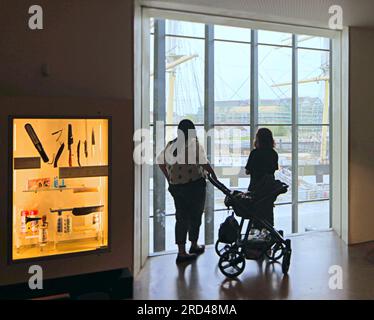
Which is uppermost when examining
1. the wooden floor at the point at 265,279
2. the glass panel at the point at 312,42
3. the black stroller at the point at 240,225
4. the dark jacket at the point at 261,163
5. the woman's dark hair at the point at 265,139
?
the glass panel at the point at 312,42

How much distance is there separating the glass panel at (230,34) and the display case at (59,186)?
11.6 feet

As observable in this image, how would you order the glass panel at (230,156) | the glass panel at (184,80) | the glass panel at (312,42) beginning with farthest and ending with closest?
the glass panel at (312,42) → the glass panel at (230,156) → the glass panel at (184,80)

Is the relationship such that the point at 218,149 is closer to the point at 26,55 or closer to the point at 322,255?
the point at 322,255

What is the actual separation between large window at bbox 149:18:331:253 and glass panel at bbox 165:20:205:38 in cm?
2

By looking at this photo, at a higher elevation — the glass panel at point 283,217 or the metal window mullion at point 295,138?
the metal window mullion at point 295,138

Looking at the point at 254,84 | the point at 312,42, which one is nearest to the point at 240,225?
the point at 254,84

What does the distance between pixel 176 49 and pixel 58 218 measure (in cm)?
346

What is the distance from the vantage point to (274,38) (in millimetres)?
6250

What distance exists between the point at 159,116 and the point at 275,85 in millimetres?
2414

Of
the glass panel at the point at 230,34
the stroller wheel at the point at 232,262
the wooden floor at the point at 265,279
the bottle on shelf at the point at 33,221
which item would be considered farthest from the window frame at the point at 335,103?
the bottle on shelf at the point at 33,221

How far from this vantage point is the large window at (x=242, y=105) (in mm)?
5359

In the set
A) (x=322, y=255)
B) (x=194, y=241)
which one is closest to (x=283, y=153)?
(x=322, y=255)

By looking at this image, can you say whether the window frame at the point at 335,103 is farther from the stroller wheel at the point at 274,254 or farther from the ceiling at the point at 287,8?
the stroller wheel at the point at 274,254

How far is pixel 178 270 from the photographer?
12.0ft
